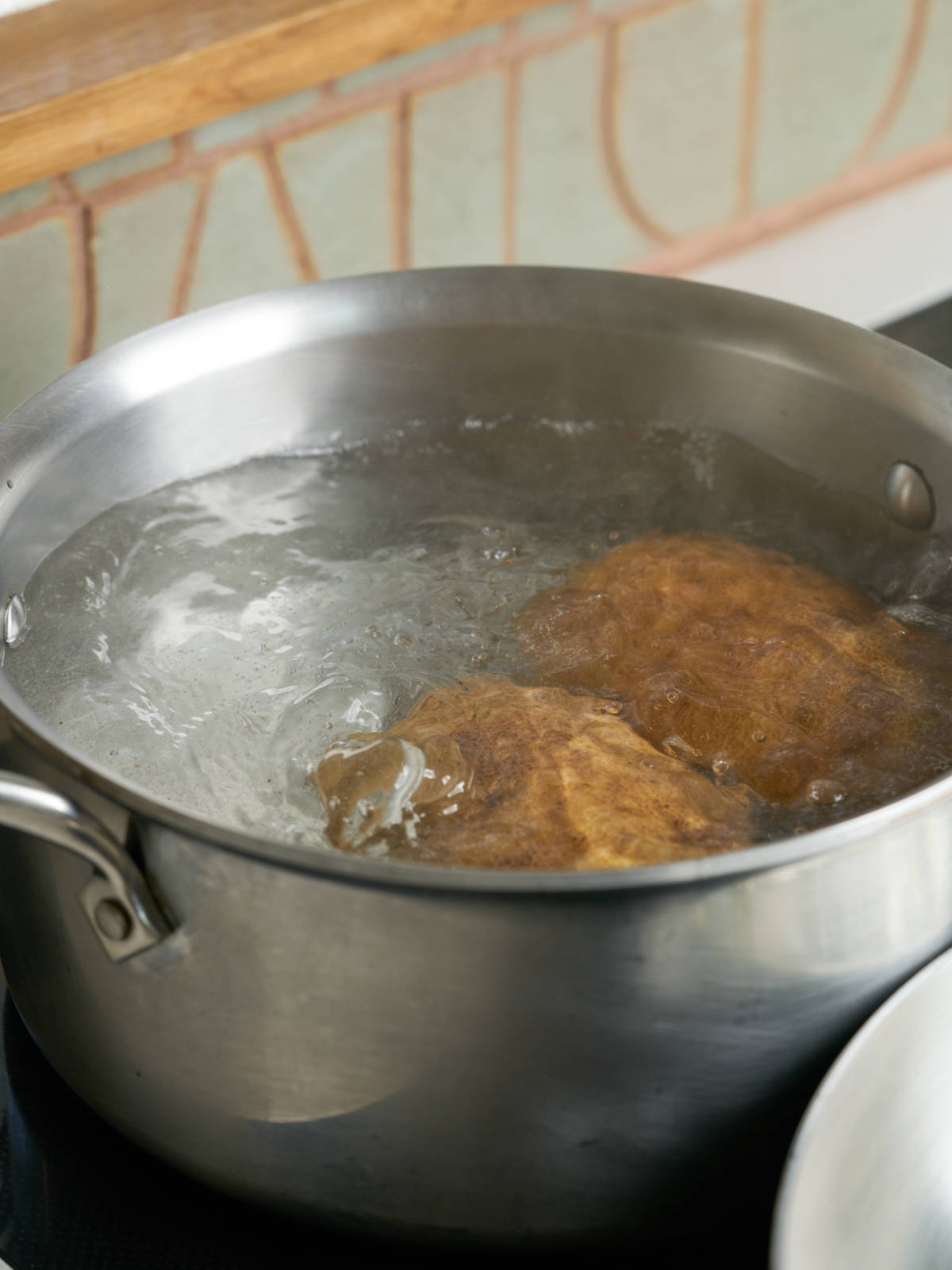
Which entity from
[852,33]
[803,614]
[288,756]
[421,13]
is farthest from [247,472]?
[852,33]

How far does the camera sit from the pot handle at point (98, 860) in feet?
1.81

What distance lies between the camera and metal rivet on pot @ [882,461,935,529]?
0.90 m

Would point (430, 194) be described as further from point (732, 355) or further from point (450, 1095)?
point (450, 1095)

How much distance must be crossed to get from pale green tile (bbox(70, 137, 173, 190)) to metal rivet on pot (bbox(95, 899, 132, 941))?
796mm

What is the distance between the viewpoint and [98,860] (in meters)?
0.56

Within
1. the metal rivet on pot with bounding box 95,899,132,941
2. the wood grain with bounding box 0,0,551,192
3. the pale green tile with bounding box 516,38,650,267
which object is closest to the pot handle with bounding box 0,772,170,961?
the metal rivet on pot with bounding box 95,899,132,941

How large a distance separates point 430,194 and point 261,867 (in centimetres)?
104

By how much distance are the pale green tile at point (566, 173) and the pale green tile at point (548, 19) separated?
23 millimetres

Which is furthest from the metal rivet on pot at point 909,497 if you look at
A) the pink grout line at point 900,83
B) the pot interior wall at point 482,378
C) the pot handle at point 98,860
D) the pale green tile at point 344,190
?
the pink grout line at point 900,83

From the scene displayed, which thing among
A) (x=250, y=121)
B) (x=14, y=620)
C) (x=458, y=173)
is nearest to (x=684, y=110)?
(x=458, y=173)

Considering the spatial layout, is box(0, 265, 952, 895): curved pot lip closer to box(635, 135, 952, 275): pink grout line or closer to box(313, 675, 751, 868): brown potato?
box(313, 675, 751, 868): brown potato

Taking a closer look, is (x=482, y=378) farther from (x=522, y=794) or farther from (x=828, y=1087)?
(x=828, y=1087)

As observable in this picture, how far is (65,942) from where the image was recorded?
2.11 feet

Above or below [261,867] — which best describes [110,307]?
above
